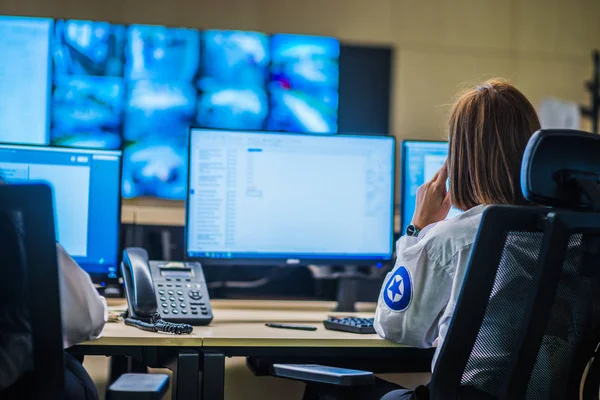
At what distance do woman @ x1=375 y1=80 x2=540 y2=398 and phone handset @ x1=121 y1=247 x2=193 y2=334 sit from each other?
1.65ft

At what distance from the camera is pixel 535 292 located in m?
1.22

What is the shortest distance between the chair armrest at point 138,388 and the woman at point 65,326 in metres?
0.17

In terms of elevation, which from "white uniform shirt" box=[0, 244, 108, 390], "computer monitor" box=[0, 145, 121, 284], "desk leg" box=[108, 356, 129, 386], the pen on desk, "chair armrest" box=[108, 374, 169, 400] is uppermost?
"computer monitor" box=[0, 145, 121, 284]

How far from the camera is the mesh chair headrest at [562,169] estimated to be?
117cm

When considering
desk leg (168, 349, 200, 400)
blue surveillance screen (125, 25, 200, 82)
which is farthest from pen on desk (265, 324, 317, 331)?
blue surveillance screen (125, 25, 200, 82)

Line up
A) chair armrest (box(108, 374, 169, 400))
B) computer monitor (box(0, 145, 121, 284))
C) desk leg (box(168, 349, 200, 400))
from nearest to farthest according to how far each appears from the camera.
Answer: chair armrest (box(108, 374, 169, 400)) → desk leg (box(168, 349, 200, 400)) → computer monitor (box(0, 145, 121, 284))

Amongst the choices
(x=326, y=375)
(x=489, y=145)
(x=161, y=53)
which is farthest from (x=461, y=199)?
(x=161, y=53)

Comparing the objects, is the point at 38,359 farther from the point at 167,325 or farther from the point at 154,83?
the point at 154,83

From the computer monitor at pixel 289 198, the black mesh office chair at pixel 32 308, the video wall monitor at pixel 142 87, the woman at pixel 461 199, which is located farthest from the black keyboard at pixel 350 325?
the video wall monitor at pixel 142 87

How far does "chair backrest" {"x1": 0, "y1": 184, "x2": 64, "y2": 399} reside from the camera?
1.05 meters

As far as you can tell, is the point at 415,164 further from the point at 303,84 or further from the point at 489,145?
the point at 303,84

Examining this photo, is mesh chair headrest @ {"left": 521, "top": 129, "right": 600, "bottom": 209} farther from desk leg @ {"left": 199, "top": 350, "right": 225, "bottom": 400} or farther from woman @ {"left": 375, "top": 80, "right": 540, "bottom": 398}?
desk leg @ {"left": 199, "top": 350, "right": 225, "bottom": 400}

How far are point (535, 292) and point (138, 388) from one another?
0.65 m

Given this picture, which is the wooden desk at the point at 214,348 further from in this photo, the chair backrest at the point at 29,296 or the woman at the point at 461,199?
the chair backrest at the point at 29,296
